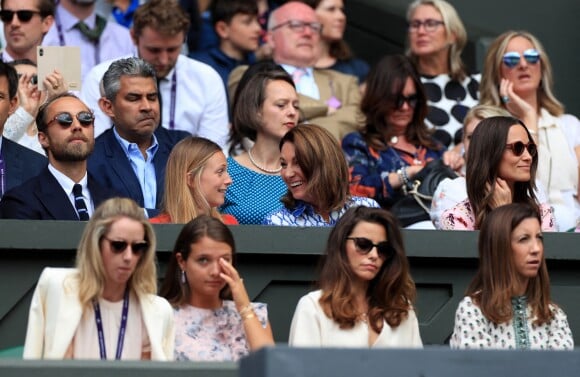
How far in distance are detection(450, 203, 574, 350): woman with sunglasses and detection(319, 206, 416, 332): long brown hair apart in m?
0.35

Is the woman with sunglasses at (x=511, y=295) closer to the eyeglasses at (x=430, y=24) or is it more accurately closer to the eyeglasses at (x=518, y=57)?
the eyeglasses at (x=518, y=57)

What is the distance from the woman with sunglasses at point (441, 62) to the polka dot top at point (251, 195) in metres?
2.57

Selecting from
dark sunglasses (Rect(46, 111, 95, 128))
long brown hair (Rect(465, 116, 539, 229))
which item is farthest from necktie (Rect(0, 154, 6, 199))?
long brown hair (Rect(465, 116, 539, 229))

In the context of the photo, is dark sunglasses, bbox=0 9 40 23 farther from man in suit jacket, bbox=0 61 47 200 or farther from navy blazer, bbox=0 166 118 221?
navy blazer, bbox=0 166 118 221

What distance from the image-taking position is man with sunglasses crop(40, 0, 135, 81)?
14328 millimetres

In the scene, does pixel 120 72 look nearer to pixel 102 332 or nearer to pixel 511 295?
pixel 102 332

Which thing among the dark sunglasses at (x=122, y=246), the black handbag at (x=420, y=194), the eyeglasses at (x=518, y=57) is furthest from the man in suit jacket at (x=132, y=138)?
the eyeglasses at (x=518, y=57)

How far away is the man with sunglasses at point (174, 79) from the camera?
13422 mm

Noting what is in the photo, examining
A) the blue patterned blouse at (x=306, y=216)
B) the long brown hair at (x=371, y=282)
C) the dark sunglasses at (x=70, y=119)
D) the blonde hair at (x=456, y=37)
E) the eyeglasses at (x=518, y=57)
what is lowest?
the long brown hair at (x=371, y=282)

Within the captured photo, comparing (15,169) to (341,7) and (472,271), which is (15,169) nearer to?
(472,271)

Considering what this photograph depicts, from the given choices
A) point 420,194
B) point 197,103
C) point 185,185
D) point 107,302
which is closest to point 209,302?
point 107,302

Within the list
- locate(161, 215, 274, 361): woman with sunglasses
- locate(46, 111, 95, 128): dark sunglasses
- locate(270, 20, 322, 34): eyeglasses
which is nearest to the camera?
locate(161, 215, 274, 361): woman with sunglasses

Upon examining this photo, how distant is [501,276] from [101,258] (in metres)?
2.19

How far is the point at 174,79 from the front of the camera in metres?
13.8
